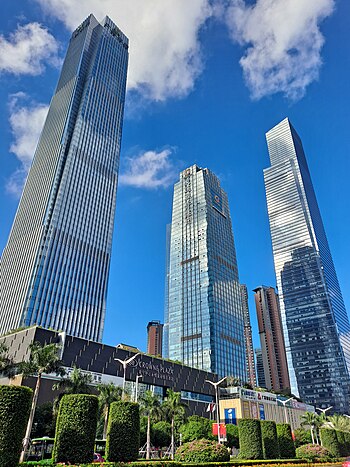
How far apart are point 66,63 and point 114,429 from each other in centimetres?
18372

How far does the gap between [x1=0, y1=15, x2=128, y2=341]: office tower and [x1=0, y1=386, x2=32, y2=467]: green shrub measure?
88839 mm

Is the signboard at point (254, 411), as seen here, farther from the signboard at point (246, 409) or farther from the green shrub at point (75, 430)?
the green shrub at point (75, 430)

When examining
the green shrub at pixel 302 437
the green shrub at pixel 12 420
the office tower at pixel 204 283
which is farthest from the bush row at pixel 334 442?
the office tower at pixel 204 283

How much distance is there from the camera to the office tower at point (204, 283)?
142 meters

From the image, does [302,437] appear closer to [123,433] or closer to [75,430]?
[123,433]

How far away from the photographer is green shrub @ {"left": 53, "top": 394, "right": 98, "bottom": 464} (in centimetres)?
2491

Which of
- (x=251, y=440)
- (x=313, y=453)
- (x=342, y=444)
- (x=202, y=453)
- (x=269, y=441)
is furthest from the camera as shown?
(x=342, y=444)

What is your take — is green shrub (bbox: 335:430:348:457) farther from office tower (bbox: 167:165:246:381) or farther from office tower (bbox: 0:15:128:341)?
office tower (bbox: 0:15:128:341)

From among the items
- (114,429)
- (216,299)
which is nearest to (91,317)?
(216,299)

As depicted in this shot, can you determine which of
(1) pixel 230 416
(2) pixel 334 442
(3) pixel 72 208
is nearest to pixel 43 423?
(2) pixel 334 442

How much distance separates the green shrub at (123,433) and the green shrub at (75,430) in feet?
7.70

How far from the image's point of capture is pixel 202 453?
32.4 meters

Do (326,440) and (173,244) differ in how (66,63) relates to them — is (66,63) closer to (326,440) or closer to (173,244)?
(173,244)

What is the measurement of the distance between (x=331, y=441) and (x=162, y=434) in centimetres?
2824
